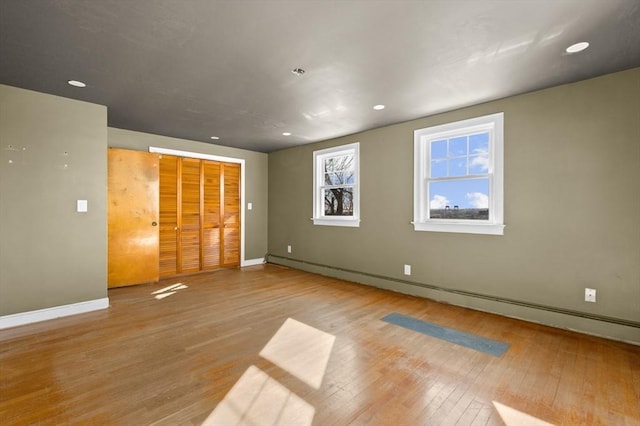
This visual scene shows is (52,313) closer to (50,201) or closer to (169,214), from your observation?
(50,201)

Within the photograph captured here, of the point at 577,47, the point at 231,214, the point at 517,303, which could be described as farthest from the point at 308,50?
the point at 231,214

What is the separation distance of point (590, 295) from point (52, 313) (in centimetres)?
573

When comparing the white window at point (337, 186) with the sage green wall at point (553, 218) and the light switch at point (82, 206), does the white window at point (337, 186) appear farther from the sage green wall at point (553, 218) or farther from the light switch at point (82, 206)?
the light switch at point (82, 206)

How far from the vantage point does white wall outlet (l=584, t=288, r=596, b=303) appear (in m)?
2.86

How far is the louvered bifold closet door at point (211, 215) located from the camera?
5746 mm

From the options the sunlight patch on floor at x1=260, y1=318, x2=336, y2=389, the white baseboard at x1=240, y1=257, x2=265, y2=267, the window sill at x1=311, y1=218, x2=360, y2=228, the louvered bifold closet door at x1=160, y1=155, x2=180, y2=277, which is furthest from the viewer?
the white baseboard at x1=240, y1=257, x2=265, y2=267

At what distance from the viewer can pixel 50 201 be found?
132 inches

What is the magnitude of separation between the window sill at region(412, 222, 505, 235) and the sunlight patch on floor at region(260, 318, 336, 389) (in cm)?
207

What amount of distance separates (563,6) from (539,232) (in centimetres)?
218

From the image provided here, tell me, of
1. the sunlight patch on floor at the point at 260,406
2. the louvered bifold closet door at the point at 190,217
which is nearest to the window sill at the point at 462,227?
the sunlight patch on floor at the point at 260,406

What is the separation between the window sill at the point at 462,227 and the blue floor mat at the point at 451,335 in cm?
128

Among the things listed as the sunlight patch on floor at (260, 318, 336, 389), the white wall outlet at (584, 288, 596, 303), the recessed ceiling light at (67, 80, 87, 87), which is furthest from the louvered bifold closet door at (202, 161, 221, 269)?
the white wall outlet at (584, 288, 596, 303)

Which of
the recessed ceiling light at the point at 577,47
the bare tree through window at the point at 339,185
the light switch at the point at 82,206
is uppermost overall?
the recessed ceiling light at the point at 577,47

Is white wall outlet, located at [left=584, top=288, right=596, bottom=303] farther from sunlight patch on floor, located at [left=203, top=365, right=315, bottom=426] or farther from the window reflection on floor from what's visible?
sunlight patch on floor, located at [left=203, top=365, right=315, bottom=426]
